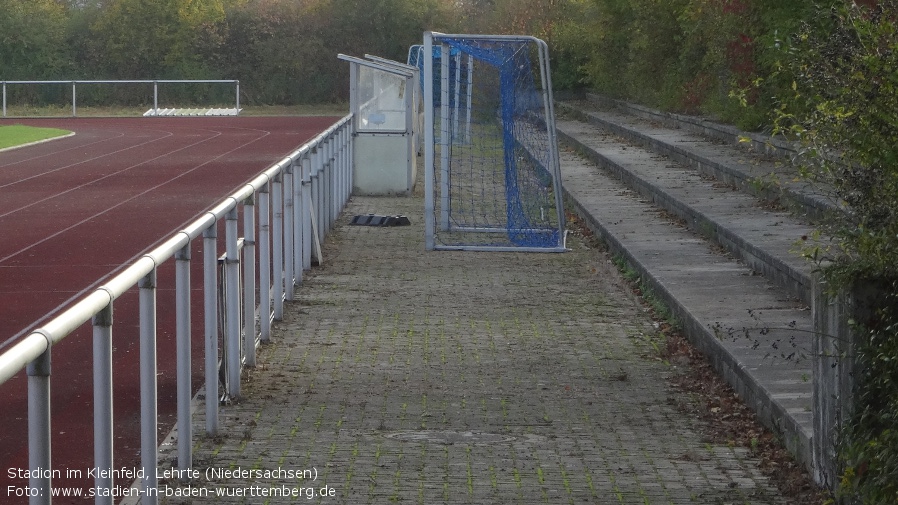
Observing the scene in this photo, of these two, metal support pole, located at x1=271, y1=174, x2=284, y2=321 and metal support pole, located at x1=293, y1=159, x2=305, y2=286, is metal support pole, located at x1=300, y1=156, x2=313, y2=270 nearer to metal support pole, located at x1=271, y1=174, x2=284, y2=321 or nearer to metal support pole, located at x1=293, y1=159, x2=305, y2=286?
metal support pole, located at x1=293, y1=159, x2=305, y2=286

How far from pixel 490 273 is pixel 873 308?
721cm

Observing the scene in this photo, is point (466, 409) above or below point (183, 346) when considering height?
below

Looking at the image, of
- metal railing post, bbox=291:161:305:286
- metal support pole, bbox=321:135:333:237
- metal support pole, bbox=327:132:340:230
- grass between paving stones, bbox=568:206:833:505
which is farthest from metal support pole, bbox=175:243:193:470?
metal support pole, bbox=327:132:340:230

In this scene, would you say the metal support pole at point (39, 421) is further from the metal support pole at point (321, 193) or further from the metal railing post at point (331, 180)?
the metal railing post at point (331, 180)

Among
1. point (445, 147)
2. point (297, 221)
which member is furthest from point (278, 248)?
point (445, 147)

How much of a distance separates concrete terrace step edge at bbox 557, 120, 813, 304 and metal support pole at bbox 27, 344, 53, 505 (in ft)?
13.2

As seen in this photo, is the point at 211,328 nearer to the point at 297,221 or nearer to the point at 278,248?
the point at 278,248

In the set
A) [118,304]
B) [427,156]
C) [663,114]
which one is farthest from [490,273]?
[663,114]

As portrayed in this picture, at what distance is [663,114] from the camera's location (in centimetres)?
2650

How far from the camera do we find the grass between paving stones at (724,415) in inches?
219

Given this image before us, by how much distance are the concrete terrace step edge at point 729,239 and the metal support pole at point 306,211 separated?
147 inches

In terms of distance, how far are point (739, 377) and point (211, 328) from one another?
2.85m

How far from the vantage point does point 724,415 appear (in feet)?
22.5

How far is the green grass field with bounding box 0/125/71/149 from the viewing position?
29984mm
